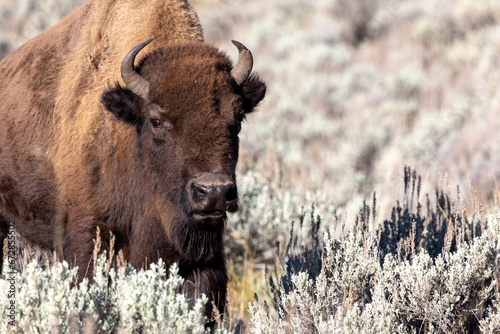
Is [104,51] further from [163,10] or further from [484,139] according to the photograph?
[484,139]

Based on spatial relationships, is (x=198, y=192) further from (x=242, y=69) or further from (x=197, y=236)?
(x=242, y=69)

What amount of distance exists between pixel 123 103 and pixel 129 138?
27cm

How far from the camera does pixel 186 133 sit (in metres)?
3.45

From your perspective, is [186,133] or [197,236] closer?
[186,133]

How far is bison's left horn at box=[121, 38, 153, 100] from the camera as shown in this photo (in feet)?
12.0

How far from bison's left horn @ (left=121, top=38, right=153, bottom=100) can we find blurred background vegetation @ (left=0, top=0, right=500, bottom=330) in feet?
6.11

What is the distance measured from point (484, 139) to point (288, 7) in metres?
13.3

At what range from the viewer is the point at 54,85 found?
175 inches

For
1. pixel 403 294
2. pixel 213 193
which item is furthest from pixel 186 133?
pixel 403 294

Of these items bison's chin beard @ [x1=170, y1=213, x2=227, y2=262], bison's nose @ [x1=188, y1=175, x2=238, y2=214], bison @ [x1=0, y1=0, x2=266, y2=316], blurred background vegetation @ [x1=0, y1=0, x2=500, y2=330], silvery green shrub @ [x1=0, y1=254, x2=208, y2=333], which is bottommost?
silvery green shrub @ [x1=0, y1=254, x2=208, y2=333]

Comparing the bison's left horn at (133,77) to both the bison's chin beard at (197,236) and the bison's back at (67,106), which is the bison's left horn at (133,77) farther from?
the bison's chin beard at (197,236)

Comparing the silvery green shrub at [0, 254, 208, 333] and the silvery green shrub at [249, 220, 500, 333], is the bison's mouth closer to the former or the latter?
the silvery green shrub at [249, 220, 500, 333]

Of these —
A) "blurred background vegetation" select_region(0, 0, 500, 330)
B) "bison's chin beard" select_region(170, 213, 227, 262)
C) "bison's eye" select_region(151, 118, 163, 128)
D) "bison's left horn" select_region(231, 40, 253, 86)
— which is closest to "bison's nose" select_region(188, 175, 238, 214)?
"bison's chin beard" select_region(170, 213, 227, 262)

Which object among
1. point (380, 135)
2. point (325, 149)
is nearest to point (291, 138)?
point (325, 149)
